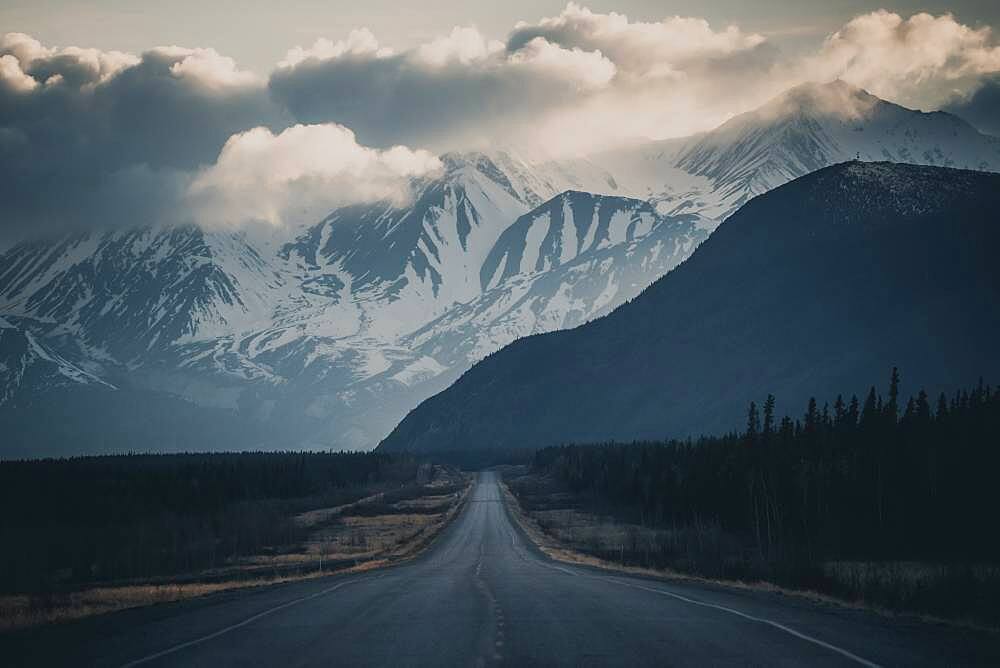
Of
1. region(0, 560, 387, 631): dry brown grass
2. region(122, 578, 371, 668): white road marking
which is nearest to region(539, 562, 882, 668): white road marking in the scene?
region(122, 578, 371, 668): white road marking

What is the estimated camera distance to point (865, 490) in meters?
99.3

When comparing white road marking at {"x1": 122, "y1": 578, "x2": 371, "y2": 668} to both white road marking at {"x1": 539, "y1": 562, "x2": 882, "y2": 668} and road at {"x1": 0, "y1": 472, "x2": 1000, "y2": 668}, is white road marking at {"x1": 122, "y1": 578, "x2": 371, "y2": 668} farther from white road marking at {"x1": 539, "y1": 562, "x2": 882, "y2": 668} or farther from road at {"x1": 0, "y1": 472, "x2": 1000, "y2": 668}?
white road marking at {"x1": 539, "y1": 562, "x2": 882, "y2": 668}

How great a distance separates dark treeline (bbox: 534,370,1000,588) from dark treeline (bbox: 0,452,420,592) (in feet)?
140

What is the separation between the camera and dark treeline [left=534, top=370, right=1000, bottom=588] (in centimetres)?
9069

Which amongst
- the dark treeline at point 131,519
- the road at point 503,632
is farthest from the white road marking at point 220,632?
the dark treeline at point 131,519

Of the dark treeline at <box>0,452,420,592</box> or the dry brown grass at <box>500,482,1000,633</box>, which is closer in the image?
the dry brown grass at <box>500,482,1000,633</box>

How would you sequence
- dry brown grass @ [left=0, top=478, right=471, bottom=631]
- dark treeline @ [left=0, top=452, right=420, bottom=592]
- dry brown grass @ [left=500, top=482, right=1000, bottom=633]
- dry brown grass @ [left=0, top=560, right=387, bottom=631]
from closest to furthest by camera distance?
1. dry brown grass @ [left=0, top=560, right=387, bottom=631]
2. dry brown grass @ [left=500, top=482, right=1000, bottom=633]
3. dry brown grass @ [left=0, top=478, right=471, bottom=631]
4. dark treeline @ [left=0, top=452, right=420, bottom=592]

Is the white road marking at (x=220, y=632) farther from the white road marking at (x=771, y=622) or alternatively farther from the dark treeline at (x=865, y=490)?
the dark treeline at (x=865, y=490)

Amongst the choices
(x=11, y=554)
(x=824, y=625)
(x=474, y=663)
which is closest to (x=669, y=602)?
(x=824, y=625)

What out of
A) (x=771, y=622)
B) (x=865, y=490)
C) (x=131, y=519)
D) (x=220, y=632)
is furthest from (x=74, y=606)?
(x=131, y=519)

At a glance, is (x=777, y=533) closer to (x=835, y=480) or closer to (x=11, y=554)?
(x=835, y=480)

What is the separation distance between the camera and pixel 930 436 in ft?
336

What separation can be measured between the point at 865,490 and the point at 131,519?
7941 centimetres

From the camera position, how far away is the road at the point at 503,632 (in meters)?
25.3
